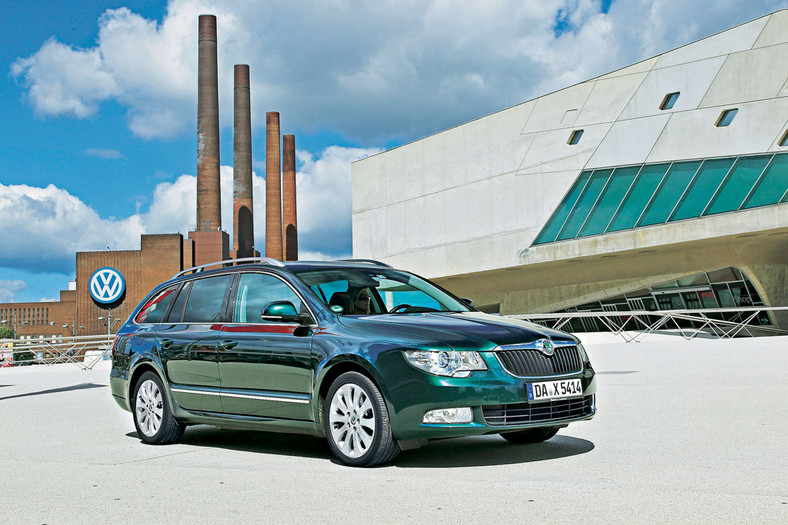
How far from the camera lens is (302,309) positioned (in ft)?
24.6

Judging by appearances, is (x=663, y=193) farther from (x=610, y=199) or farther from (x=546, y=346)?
(x=546, y=346)

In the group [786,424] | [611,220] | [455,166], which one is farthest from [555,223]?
[786,424]

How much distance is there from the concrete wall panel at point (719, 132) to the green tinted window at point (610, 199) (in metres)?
1.27

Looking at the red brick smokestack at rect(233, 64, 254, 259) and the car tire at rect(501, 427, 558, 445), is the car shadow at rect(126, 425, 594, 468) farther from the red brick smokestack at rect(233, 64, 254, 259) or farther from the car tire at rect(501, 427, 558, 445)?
the red brick smokestack at rect(233, 64, 254, 259)

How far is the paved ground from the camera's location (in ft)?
16.5

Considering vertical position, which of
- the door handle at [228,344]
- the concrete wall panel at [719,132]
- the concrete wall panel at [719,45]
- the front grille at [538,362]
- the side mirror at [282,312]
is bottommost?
the front grille at [538,362]

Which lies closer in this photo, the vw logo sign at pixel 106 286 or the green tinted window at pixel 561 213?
the vw logo sign at pixel 106 286

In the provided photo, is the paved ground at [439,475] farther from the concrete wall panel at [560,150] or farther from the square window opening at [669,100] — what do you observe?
the concrete wall panel at [560,150]

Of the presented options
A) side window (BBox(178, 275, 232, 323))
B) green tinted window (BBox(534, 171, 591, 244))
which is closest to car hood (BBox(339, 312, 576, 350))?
side window (BBox(178, 275, 232, 323))

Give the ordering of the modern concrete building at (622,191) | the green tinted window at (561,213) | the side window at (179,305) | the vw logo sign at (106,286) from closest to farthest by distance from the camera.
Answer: the side window at (179,305) < the vw logo sign at (106,286) < the modern concrete building at (622,191) < the green tinted window at (561,213)

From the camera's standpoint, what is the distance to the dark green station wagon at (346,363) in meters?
6.38

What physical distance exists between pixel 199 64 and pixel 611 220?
3524 cm

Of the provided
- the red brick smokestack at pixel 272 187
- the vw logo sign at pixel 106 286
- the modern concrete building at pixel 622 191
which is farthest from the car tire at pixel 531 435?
the red brick smokestack at pixel 272 187

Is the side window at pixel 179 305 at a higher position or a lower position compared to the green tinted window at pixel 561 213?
lower
